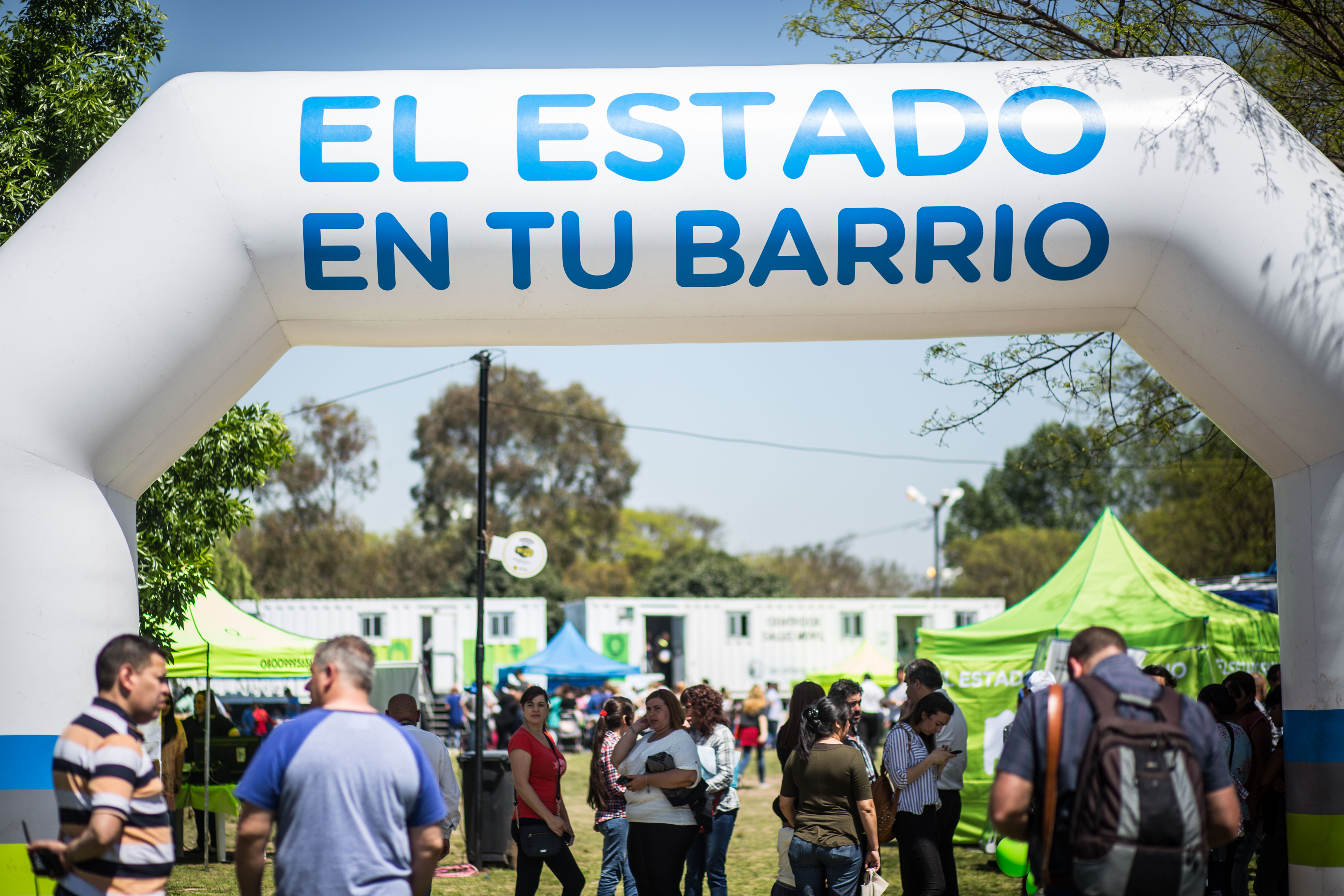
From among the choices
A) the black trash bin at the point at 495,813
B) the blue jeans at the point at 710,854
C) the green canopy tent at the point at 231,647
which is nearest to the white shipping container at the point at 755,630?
the green canopy tent at the point at 231,647

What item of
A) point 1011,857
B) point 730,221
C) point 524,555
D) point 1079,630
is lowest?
point 1011,857

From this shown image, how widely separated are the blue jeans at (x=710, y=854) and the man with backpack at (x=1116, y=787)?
3758 mm

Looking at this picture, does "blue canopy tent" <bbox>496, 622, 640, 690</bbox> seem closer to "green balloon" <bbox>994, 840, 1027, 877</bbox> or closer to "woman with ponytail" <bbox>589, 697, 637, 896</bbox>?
"green balloon" <bbox>994, 840, 1027, 877</bbox>

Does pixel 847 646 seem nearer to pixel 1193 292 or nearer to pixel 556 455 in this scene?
pixel 556 455

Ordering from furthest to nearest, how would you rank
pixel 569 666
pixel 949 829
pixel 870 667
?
pixel 569 666, pixel 870 667, pixel 949 829

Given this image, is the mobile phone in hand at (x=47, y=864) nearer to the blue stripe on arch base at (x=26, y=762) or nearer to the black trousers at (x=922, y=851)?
the blue stripe on arch base at (x=26, y=762)

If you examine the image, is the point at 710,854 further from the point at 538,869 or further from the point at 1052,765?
the point at 1052,765

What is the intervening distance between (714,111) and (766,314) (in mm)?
881

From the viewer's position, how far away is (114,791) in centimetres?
350

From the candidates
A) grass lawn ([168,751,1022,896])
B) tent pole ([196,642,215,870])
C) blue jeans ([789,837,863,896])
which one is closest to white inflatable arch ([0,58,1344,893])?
blue jeans ([789,837,863,896])

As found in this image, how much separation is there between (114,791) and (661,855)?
10.2 ft

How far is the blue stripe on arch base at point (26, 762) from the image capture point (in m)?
4.51

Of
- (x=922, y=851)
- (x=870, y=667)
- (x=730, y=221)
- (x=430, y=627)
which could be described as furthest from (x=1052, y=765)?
(x=430, y=627)

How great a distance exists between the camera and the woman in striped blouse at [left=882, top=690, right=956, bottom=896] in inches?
247
